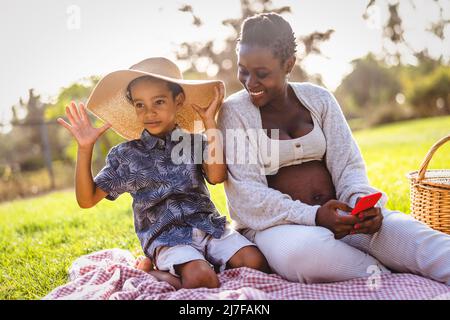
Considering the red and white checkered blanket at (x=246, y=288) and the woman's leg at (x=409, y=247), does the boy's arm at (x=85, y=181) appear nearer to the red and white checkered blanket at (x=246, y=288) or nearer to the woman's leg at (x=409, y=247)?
the red and white checkered blanket at (x=246, y=288)

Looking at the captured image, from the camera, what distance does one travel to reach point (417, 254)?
90.3 inches

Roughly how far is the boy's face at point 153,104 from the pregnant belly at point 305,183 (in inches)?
25.5

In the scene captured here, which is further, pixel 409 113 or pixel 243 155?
pixel 409 113

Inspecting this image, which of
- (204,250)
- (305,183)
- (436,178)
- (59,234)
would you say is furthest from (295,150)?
(59,234)

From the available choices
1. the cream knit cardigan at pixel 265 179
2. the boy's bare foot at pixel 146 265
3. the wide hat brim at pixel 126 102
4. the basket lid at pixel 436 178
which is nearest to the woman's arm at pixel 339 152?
the cream knit cardigan at pixel 265 179

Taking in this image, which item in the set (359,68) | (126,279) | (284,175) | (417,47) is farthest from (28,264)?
(359,68)

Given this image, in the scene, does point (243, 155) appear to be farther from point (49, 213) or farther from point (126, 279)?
point (49, 213)

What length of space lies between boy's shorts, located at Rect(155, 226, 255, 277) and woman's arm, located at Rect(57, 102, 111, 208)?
A: 45 centimetres

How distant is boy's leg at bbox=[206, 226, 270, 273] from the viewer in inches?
99.3

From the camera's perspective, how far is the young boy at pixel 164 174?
8.34 feet

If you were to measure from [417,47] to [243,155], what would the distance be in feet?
12.5

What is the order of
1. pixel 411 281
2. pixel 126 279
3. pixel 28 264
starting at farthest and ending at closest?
pixel 28 264 → pixel 126 279 → pixel 411 281

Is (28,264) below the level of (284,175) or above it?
below

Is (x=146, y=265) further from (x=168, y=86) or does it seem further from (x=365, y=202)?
(x=365, y=202)
